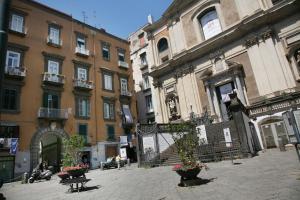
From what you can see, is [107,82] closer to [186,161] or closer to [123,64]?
[123,64]

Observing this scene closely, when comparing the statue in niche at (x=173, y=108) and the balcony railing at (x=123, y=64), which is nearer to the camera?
the statue in niche at (x=173, y=108)

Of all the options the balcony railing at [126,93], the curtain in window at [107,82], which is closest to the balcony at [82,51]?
the curtain in window at [107,82]

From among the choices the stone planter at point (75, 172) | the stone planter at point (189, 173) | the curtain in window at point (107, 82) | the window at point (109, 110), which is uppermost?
the curtain in window at point (107, 82)

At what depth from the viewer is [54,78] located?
974 inches

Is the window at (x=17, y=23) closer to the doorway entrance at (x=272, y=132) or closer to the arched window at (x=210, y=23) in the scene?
the arched window at (x=210, y=23)

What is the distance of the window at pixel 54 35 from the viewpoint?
87.4 feet

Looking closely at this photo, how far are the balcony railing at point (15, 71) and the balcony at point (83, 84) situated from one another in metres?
5.48

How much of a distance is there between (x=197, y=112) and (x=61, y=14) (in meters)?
19.8

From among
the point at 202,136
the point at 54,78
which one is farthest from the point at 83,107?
the point at 202,136

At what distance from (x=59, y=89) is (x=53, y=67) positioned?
268cm

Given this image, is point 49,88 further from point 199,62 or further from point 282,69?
point 282,69

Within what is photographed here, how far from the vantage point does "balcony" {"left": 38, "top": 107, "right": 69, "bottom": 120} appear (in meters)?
23.0

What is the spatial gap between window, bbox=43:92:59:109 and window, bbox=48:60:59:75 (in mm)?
2626

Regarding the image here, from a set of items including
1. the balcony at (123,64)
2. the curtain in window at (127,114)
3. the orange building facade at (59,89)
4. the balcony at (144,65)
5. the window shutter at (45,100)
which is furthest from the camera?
the balcony at (144,65)
